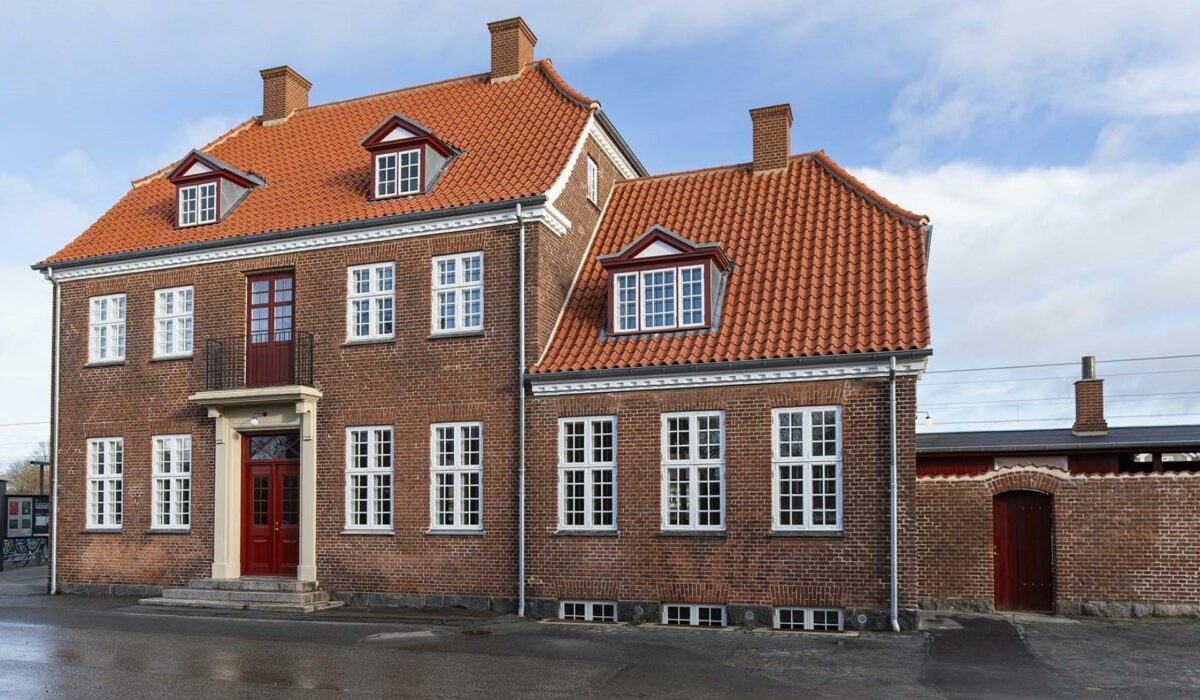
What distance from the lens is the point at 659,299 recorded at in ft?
63.3

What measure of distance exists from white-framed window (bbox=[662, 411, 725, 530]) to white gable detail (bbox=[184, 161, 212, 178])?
12087 mm

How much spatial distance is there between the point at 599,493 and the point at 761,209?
6.80 metres

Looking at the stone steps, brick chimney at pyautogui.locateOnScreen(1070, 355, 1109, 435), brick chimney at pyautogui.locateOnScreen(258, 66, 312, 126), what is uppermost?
brick chimney at pyautogui.locateOnScreen(258, 66, 312, 126)

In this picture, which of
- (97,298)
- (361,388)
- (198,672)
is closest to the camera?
(198,672)

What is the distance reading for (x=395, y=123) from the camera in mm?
21328

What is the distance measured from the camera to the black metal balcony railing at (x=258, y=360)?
21.2 metres

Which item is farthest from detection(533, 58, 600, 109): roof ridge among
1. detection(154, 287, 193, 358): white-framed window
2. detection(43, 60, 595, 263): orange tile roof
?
detection(154, 287, 193, 358): white-framed window

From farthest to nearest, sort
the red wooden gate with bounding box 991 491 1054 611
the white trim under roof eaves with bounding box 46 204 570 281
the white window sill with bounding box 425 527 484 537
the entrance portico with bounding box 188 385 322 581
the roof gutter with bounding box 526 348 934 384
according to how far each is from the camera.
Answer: the entrance portico with bounding box 188 385 322 581, the white trim under roof eaves with bounding box 46 204 570 281, the red wooden gate with bounding box 991 491 1054 611, the white window sill with bounding box 425 527 484 537, the roof gutter with bounding box 526 348 934 384

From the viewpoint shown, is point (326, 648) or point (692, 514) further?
point (692, 514)

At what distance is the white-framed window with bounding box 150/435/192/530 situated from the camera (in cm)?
2214

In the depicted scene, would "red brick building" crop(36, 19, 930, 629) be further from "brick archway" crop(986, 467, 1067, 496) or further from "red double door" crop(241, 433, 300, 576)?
"brick archway" crop(986, 467, 1067, 496)

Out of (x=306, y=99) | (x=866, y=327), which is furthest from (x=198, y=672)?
(x=306, y=99)

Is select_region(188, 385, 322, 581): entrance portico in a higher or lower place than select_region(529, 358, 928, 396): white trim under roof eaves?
lower

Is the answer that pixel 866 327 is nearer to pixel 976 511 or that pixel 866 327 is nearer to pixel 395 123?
pixel 976 511
